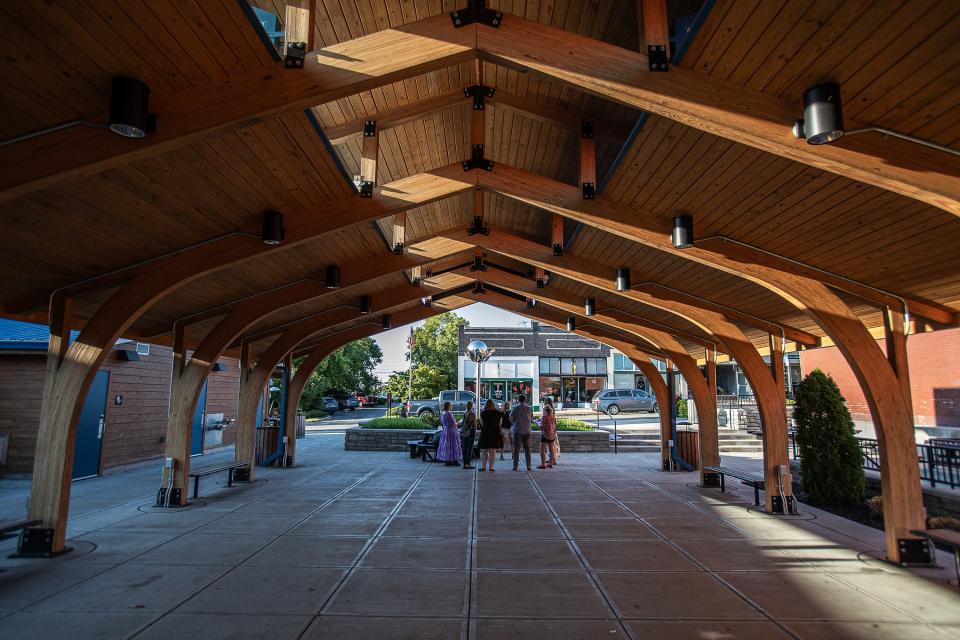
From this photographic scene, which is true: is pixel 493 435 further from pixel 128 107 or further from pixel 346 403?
pixel 346 403

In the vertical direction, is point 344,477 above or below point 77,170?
below

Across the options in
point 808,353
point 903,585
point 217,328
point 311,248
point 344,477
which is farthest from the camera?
point 808,353

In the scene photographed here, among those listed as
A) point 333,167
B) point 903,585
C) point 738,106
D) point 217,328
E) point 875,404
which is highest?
point 333,167

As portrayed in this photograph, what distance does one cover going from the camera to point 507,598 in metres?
4.75

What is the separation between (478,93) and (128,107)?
3914 mm

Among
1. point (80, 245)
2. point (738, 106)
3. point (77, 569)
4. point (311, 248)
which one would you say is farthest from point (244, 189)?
point (738, 106)

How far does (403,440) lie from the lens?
17688 mm

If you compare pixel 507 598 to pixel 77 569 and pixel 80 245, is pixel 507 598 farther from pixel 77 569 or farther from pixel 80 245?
pixel 80 245

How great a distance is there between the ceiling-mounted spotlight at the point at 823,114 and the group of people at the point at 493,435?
32.2 feet

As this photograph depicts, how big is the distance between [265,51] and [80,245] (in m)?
3.36

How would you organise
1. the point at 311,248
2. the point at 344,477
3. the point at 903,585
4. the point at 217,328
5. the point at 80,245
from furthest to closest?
the point at 344,477, the point at 217,328, the point at 311,248, the point at 80,245, the point at 903,585

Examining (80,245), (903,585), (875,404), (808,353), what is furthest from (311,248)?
(808,353)

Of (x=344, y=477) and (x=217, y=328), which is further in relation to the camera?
(x=344, y=477)

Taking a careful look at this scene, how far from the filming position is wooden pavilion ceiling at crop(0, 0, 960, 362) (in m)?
3.41
